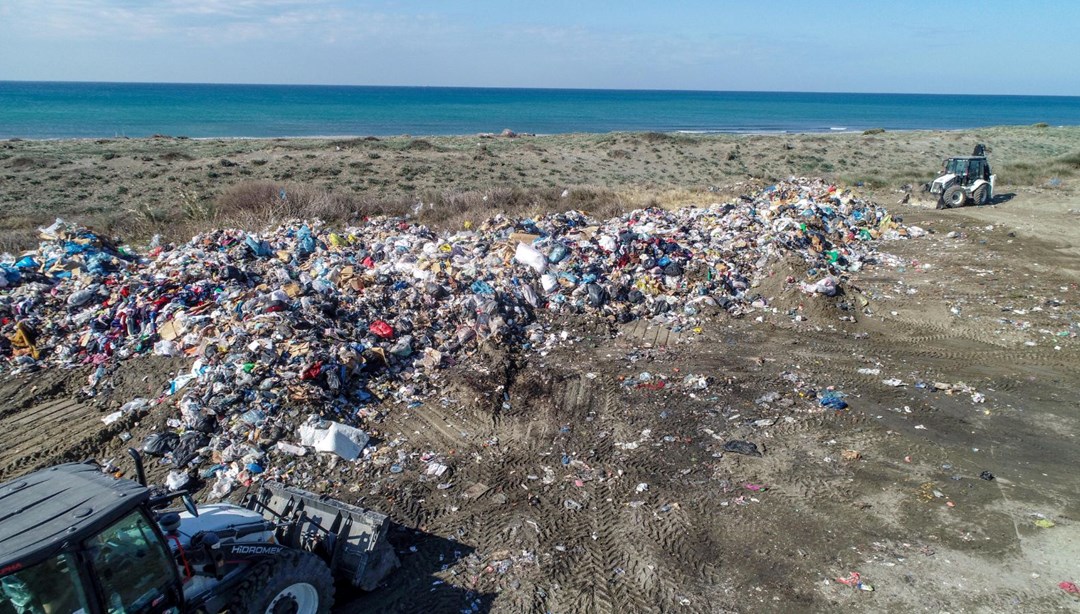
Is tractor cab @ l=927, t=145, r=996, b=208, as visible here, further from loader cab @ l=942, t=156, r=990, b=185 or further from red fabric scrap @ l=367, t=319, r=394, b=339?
red fabric scrap @ l=367, t=319, r=394, b=339

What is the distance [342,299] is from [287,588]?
583 cm

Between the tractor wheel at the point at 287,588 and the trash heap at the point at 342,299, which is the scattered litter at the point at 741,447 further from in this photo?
the tractor wheel at the point at 287,588

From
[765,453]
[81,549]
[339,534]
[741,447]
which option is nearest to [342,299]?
[339,534]

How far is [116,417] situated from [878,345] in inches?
392

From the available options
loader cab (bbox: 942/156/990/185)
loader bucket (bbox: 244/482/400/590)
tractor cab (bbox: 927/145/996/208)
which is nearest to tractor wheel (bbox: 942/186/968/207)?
tractor cab (bbox: 927/145/996/208)

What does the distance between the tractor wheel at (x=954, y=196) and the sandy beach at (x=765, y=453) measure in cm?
355

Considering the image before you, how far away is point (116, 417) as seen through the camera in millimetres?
7199

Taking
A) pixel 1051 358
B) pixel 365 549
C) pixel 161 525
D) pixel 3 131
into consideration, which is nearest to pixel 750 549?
pixel 365 549

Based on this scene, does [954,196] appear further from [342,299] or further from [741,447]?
[342,299]

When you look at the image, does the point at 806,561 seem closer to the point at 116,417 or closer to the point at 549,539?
the point at 549,539

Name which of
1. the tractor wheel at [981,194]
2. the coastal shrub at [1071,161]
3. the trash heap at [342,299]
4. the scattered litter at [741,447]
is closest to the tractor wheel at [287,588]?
the trash heap at [342,299]

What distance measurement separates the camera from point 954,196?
17.3m

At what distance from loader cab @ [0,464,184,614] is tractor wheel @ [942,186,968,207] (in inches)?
773

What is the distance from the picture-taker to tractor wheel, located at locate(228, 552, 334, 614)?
3824mm
